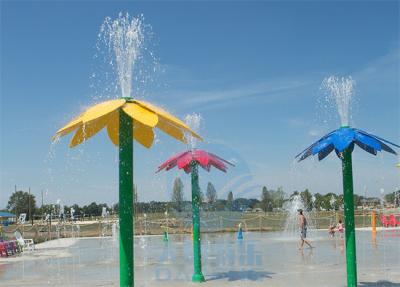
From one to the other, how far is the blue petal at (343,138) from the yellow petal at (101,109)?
4217mm

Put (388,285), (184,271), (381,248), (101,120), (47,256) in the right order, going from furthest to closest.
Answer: (47,256), (381,248), (184,271), (388,285), (101,120)

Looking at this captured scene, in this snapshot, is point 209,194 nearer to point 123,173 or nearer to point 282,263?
point 282,263

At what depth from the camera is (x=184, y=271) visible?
1307 cm

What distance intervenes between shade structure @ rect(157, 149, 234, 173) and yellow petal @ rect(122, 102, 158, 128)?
18.2ft

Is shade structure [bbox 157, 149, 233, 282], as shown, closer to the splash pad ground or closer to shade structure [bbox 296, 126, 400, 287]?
the splash pad ground

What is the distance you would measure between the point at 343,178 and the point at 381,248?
10.3 m

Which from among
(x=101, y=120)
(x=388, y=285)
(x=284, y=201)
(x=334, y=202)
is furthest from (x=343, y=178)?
(x=334, y=202)

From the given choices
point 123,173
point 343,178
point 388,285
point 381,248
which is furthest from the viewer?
point 381,248

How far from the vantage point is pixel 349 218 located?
29.4 feet

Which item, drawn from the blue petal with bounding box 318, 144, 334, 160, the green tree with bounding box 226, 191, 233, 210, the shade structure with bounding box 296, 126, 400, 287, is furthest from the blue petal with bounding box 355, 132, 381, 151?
the green tree with bounding box 226, 191, 233, 210

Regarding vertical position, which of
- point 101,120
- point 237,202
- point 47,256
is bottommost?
point 47,256

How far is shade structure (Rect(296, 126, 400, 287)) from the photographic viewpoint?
8.81 metres

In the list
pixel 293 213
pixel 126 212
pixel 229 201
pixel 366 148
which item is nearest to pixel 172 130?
pixel 126 212

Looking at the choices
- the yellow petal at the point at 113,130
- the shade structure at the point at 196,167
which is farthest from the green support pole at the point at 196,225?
the yellow petal at the point at 113,130
